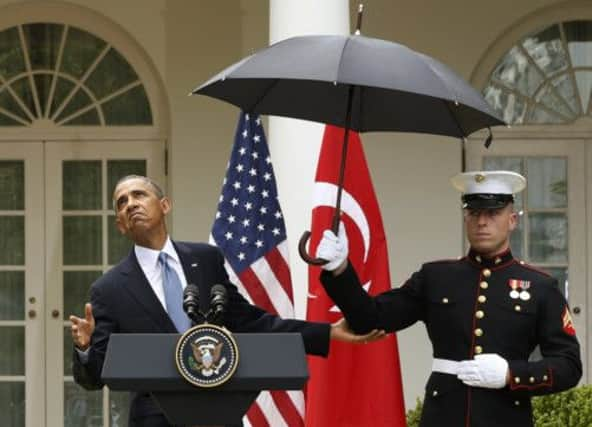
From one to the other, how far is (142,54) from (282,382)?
5.99 meters

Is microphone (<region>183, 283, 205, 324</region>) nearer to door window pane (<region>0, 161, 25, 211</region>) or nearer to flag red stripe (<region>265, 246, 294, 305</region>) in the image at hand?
flag red stripe (<region>265, 246, 294, 305</region>)

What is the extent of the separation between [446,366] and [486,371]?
0.68 ft

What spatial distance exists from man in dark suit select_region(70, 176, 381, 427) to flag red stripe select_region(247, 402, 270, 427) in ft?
4.59

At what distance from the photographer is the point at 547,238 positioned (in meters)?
10.0

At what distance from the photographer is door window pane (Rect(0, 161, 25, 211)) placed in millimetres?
9938

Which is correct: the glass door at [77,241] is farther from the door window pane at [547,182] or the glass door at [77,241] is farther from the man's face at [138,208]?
the man's face at [138,208]

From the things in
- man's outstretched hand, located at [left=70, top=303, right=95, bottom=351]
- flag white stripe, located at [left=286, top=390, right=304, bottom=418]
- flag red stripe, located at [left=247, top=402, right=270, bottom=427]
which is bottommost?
flag red stripe, located at [left=247, top=402, right=270, bottom=427]

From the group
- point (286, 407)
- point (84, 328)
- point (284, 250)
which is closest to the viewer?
point (84, 328)

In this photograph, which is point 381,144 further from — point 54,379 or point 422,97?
point 422,97

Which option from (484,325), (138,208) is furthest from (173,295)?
(484,325)

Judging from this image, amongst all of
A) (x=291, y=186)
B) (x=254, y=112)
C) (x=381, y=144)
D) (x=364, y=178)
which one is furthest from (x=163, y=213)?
(x=381, y=144)

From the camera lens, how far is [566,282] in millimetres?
9953

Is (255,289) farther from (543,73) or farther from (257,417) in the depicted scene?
(543,73)

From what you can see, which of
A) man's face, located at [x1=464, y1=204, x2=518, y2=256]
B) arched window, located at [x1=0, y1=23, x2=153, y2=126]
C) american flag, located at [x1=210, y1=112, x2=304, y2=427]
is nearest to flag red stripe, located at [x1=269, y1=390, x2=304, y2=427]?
american flag, located at [x1=210, y1=112, x2=304, y2=427]
